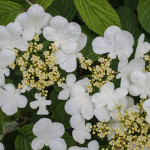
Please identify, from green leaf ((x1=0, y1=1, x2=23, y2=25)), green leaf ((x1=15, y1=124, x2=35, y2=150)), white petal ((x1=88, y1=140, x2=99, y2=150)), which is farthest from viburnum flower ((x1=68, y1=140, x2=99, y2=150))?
green leaf ((x1=0, y1=1, x2=23, y2=25))

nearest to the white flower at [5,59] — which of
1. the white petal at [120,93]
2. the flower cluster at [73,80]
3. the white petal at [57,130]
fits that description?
the flower cluster at [73,80]

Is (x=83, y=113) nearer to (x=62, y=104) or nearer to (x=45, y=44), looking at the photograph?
(x=62, y=104)

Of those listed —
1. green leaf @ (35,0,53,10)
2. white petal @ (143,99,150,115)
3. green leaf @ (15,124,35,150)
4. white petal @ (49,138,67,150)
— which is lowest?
green leaf @ (15,124,35,150)

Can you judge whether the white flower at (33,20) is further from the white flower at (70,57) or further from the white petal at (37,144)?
the white petal at (37,144)

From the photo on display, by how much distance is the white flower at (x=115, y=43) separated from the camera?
0.94 metres

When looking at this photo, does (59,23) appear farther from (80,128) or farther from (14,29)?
(80,128)

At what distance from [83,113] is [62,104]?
8cm

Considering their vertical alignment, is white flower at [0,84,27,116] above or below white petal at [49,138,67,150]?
above

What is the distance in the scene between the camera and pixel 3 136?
1.06 metres

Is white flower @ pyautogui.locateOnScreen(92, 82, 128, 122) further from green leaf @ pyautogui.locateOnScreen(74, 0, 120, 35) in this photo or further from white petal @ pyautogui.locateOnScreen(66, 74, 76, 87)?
green leaf @ pyautogui.locateOnScreen(74, 0, 120, 35)

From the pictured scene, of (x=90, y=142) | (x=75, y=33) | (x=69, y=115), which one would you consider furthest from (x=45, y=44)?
(x=90, y=142)

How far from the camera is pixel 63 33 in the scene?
0.96 m

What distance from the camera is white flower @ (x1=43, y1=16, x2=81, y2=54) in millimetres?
932

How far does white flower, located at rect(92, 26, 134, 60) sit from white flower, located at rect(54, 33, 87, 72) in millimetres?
44
